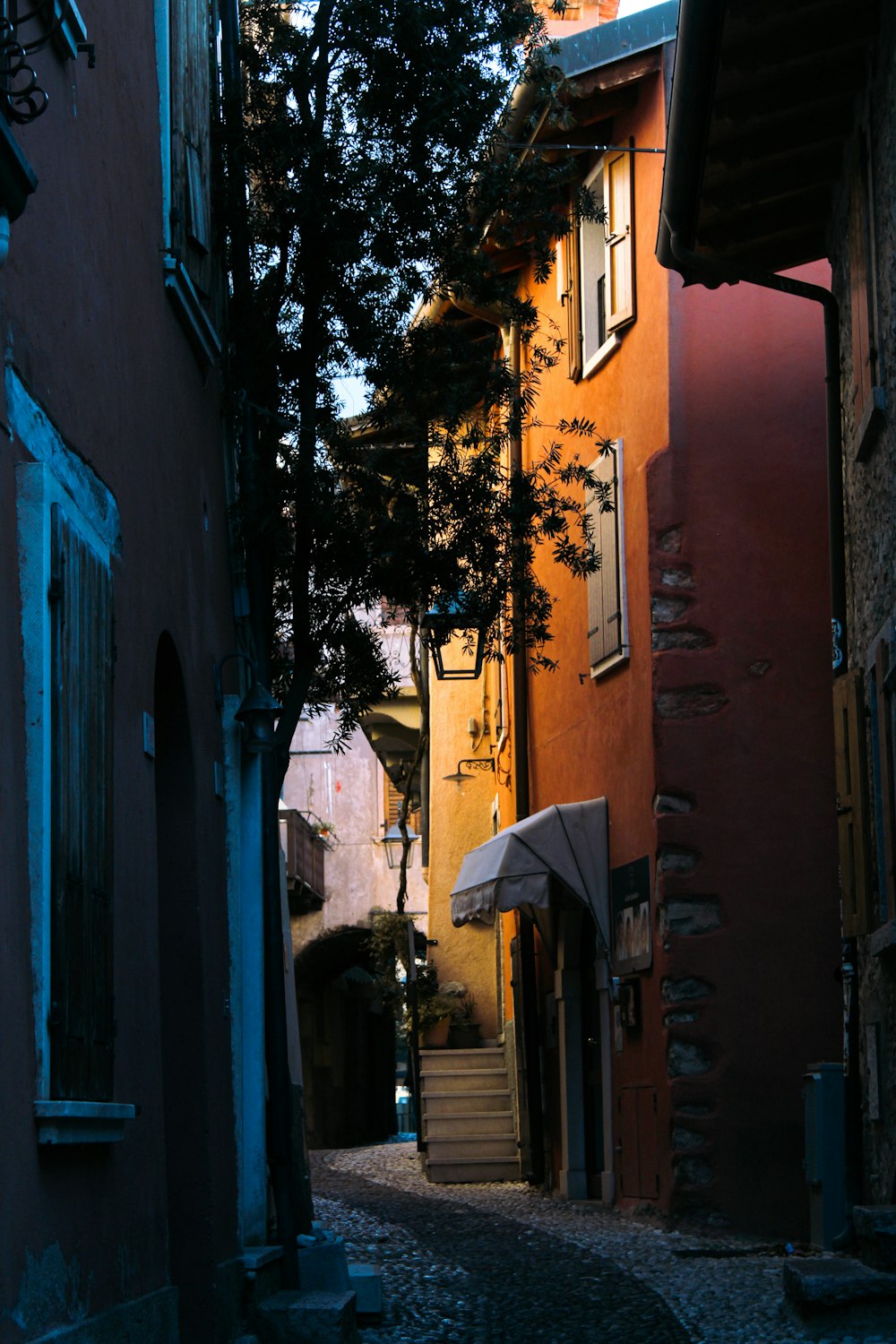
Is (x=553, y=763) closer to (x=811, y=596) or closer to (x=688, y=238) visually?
(x=811, y=596)

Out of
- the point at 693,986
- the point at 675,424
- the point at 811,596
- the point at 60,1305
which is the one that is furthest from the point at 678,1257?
the point at 60,1305

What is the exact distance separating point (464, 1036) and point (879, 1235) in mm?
12122

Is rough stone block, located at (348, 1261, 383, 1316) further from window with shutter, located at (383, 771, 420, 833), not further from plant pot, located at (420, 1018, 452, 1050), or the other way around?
window with shutter, located at (383, 771, 420, 833)

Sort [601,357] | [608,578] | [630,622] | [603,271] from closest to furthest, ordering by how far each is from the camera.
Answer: [630,622], [608,578], [601,357], [603,271]

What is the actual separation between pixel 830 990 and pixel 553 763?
4.16 m

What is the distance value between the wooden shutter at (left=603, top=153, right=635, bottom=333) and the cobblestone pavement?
6.02 metres

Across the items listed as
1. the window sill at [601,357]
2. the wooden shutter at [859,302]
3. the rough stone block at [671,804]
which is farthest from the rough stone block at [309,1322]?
the window sill at [601,357]

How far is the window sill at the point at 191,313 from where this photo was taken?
22.6 ft

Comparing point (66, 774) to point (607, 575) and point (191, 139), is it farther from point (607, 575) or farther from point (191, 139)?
point (607, 575)

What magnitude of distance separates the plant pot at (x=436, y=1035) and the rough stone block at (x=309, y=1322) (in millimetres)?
10958

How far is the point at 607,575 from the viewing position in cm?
1267

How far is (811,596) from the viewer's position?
11445 mm

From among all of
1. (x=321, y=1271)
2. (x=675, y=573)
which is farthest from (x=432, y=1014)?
(x=321, y=1271)

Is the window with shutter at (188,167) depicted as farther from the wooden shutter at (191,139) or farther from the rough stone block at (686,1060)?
the rough stone block at (686,1060)
